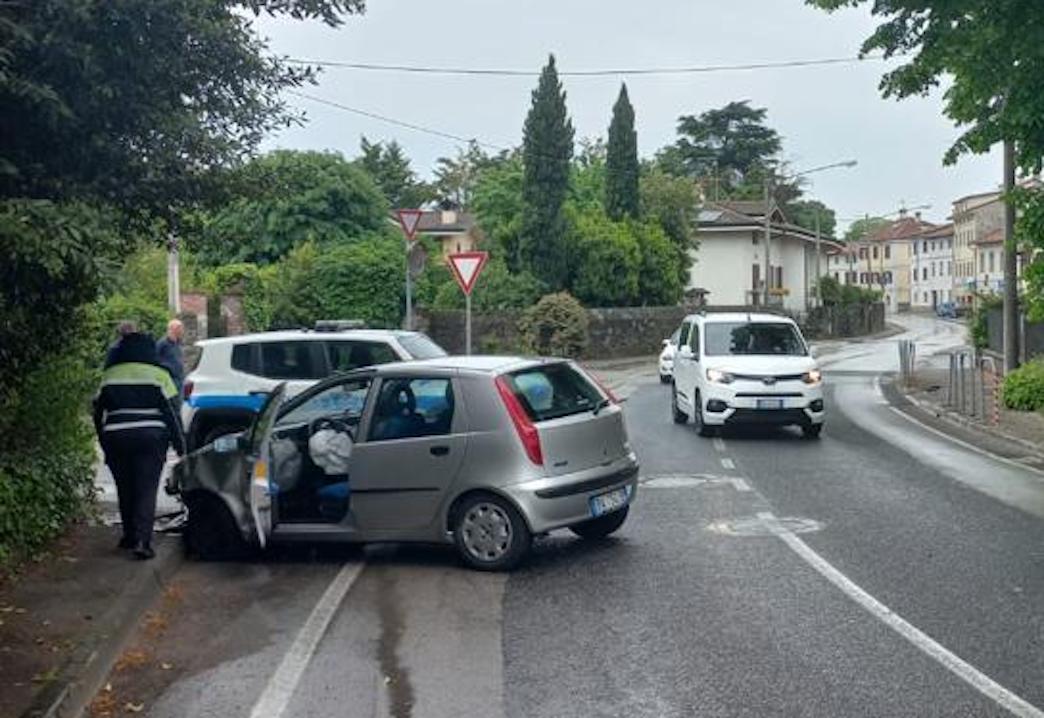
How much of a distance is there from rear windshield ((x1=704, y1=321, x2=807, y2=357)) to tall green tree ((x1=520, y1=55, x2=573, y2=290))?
90.7 ft

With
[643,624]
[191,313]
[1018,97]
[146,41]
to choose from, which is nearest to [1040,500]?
[1018,97]

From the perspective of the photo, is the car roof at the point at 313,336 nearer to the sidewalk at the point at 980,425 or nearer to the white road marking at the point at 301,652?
the white road marking at the point at 301,652

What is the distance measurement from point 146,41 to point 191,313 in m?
20.3

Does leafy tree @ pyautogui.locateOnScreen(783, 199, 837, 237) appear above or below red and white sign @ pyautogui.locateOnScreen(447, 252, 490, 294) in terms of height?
above

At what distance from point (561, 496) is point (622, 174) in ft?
146

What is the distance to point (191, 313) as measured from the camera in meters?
27.0

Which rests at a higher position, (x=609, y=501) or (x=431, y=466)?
(x=431, y=466)

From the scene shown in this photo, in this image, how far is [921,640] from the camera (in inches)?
278

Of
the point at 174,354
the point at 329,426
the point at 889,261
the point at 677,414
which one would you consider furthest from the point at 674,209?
the point at 889,261

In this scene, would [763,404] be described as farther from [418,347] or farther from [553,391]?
[553,391]

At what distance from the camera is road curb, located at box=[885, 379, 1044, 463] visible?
1738 centimetres

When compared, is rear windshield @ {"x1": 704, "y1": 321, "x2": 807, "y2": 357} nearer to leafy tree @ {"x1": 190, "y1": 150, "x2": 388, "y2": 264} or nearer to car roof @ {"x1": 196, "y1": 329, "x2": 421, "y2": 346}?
car roof @ {"x1": 196, "y1": 329, "x2": 421, "y2": 346}

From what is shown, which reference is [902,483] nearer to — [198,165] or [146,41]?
[198,165]

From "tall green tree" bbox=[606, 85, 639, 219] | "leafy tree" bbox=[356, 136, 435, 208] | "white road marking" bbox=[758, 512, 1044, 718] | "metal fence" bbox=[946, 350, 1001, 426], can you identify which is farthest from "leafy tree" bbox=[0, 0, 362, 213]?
"leafy tree" bbox=[356, 136, 435, 208]
